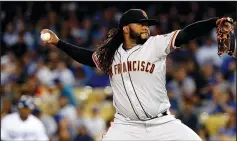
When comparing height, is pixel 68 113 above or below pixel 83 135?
above

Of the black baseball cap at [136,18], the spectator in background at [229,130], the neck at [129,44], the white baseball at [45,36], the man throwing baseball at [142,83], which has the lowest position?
the spectator in background at [229,130]

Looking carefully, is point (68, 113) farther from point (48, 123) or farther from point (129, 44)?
point (129, 44)

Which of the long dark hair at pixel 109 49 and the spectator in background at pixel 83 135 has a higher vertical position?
the long dark hair at pixel 109 49

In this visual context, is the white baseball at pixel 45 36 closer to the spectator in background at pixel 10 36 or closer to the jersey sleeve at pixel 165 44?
the jersey sleeve at pixel 165 44

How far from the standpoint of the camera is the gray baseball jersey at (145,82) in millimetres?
5695

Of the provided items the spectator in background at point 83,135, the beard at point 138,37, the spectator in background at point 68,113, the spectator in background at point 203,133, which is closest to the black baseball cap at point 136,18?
the beard at point 138,37

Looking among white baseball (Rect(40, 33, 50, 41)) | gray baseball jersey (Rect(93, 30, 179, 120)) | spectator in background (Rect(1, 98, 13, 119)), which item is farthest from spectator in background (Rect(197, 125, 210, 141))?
white baseball (Rect(40, 33, 50, 41))

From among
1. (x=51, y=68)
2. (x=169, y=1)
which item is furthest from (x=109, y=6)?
(x=51, y=68)

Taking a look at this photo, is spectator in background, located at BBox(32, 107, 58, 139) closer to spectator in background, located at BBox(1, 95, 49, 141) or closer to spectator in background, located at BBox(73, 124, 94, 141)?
spectator in background, located at BBox(73, 124, 94, 141)

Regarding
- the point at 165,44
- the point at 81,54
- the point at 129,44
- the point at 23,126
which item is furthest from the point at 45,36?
the point at 23,126

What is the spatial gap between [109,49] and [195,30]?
947 mm

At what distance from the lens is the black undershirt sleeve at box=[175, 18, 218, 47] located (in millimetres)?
5359

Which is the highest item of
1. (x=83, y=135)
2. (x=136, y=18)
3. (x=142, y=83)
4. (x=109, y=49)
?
(x=136, y=18)

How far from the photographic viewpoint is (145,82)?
5715 millimetres
